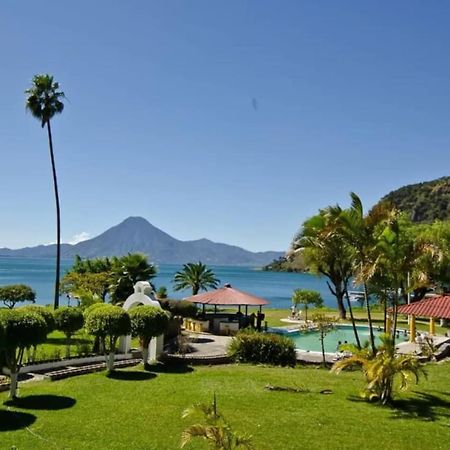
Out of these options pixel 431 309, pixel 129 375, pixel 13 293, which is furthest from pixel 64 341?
pixel 431 309

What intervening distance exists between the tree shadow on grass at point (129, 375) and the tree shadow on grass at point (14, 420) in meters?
4.29

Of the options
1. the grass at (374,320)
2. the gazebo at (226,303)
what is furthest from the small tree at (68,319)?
the grass at (374,320)

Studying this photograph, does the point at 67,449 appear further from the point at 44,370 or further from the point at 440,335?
the point at 440,335

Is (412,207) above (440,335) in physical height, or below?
above

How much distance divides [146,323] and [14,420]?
252 inches

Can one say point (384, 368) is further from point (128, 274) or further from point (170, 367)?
point (128, 274)

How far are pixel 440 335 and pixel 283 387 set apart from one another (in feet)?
52.5

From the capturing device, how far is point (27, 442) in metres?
9.30

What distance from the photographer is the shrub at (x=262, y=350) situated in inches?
718

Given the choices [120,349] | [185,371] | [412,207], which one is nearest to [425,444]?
[185,371]

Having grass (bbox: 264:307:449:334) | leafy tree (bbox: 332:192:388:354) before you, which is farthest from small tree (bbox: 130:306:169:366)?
grass (bbox: 264:307:449:334)

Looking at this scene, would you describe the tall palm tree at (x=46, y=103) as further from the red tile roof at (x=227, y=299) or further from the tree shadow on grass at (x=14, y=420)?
the tree shadow on grass at (x=14, y=420)

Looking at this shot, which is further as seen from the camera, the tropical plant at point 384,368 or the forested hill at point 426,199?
the forested hill at point 426,199

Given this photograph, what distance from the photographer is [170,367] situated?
56.9 feet
